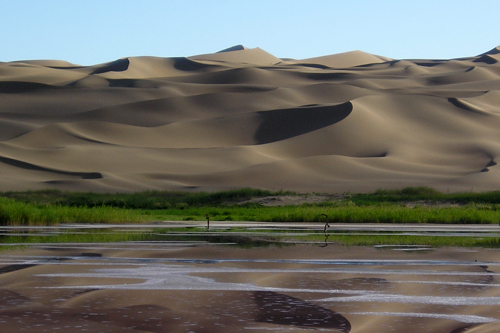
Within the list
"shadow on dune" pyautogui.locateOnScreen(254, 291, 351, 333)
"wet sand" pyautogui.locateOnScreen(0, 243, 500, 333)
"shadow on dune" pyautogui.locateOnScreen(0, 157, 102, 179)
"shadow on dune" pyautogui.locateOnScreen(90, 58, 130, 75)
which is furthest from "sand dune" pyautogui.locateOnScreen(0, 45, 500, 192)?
"shadow on dune" pyautogui.locateOnScreen(254, 291, 351, 333)

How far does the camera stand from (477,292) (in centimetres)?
1009

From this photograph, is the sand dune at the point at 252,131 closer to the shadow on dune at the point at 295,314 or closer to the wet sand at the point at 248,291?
the wet sand at the point at 248,291

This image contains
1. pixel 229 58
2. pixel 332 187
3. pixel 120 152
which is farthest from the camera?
pixel 229 58

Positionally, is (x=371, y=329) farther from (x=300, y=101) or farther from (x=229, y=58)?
(x=229, y=58)

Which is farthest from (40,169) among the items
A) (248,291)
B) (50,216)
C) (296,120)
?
(248,291)

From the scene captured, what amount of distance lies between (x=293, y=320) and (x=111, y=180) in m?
58.4

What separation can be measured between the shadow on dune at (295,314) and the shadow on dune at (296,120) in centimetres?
7573

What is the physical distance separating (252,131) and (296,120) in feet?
16.0

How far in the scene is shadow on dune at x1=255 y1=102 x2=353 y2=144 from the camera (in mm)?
86125

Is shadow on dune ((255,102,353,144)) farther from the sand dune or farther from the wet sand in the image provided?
the wet sand

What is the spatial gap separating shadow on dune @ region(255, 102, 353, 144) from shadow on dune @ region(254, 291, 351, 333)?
7573 cm

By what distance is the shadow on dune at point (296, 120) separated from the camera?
8612 centimetres

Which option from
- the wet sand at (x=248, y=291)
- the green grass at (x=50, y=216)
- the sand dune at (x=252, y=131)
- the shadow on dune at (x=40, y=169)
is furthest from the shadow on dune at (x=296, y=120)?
the wet sand at (x=248, y=291)

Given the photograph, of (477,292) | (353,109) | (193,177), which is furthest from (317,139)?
(477,292)
